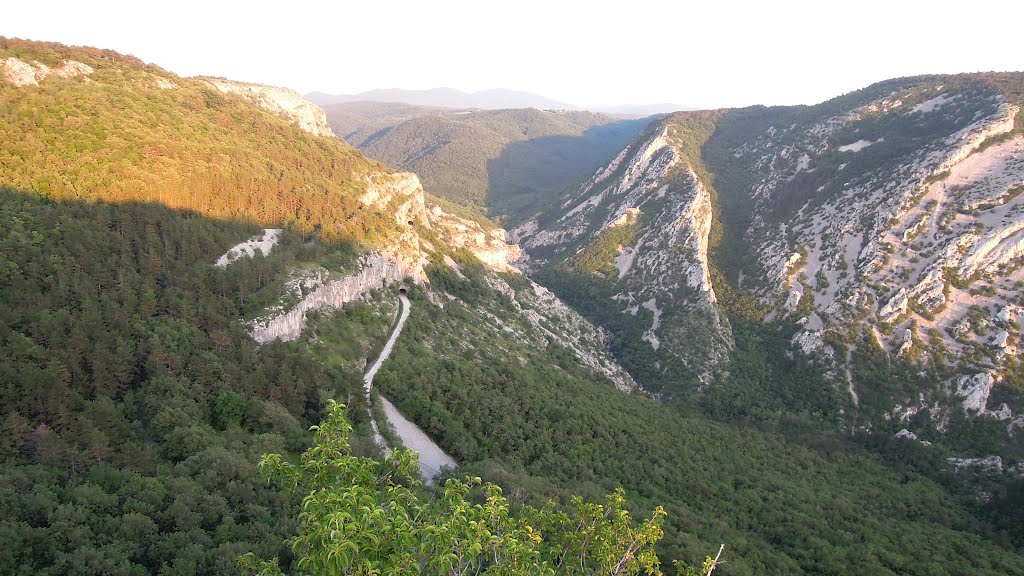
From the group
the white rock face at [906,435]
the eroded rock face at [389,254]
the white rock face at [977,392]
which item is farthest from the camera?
the white rock face at [977,392]

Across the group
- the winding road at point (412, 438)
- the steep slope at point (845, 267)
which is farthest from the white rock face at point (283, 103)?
the winding road at point (412, 438)

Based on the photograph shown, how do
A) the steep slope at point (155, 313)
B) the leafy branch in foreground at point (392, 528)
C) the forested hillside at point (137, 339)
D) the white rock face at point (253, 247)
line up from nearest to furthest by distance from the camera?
the leafy branch in foreground at point (392, 528)
the forested hillside at point (137, 339)
the steep slope at point (155, 313)
the white rock face at point (253, 247)

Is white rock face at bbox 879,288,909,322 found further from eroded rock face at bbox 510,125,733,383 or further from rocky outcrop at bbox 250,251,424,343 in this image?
rocky outcrop at bbox 250,251,424,343

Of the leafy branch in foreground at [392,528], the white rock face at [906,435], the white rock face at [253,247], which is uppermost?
the leafy branch in foreground at [392,528]

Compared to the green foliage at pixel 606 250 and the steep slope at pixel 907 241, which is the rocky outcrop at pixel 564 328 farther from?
the steep slope at pixel 907 241

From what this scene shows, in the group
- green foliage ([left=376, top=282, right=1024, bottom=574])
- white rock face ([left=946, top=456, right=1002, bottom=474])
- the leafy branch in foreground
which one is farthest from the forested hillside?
white rock face ([left=946, top=456, right=1002, bottom=474])

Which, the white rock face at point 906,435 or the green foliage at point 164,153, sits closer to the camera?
the green foliage at point 164,153
